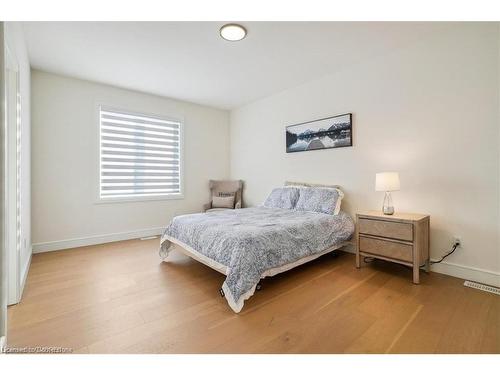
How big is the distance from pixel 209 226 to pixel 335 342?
149 centimetres

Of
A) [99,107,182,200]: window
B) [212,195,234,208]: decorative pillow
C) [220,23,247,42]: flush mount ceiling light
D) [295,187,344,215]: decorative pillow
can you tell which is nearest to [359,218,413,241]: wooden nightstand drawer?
[295,187,344,215]: decorative pillow

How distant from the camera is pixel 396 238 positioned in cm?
240

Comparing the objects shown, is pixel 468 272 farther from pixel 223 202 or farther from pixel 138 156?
pixel 138 156

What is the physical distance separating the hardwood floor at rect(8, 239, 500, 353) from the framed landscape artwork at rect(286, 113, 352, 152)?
1.72m

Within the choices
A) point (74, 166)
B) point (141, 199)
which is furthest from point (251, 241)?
point (74, 166)

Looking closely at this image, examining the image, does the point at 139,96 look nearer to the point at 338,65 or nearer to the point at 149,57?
the point at 149,57

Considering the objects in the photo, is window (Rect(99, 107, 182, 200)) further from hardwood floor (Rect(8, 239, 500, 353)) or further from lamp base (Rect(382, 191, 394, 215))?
lamp base (Rect(382, 191, 394, 215))

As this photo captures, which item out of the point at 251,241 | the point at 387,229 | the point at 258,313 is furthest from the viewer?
the point at 387,229

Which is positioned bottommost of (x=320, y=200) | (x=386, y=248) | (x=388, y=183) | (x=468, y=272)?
(x=468, y=272)

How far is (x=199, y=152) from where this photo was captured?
4879 millimetres

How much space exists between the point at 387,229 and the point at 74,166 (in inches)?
168

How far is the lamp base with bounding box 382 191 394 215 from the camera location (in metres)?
2.58

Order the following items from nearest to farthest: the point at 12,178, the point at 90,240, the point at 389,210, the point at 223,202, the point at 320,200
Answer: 1. the point at 12,178
2. the point at 389,210
3. the point at 320,200
4. the point at 90,240
5. the point at 223,202

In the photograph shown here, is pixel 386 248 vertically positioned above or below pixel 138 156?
below
